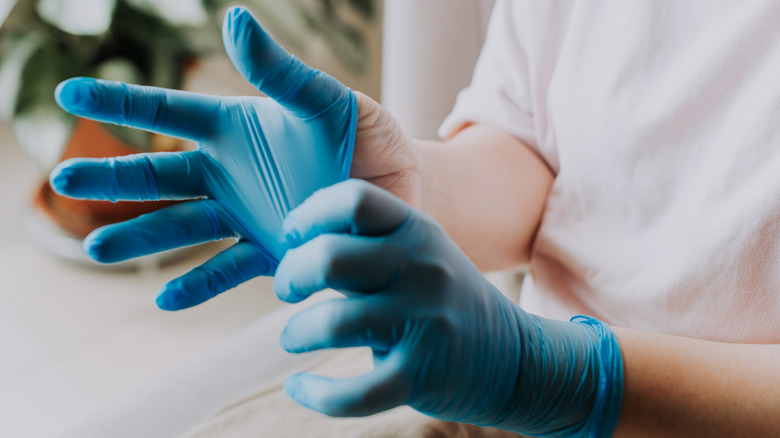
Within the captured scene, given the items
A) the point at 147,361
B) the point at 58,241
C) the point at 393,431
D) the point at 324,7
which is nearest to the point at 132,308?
the point at 147,361

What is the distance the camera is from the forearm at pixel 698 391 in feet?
1.63

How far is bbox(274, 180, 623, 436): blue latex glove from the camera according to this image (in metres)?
0.43

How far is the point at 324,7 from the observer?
144 centimetres

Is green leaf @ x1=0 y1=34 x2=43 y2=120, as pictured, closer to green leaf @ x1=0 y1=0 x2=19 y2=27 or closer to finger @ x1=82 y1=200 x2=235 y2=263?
green leaf @ x1=0 y1=0 x2=19 y2=27

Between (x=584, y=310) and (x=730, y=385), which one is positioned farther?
(x=584, y=310)

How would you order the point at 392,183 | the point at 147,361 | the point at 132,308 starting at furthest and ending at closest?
1. the point at 132,308
2. the point at 147,361
3. the point at 392,183

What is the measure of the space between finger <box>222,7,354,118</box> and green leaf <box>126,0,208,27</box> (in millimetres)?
915

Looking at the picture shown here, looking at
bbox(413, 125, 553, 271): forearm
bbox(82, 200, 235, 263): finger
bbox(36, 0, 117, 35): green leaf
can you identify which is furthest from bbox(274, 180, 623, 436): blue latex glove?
bbox(36, 0, 117, 35): green leaf

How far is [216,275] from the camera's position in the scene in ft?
1.81

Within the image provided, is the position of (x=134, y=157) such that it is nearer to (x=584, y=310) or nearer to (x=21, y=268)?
(x=584, y=310)

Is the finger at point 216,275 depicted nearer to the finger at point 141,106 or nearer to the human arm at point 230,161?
the human arm at point 230,161

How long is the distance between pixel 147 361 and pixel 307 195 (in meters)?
1.02

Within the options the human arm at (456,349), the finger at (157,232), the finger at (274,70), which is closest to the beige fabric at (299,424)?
the human arm at (456,349)

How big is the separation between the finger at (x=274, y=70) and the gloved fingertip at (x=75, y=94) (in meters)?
0.11
